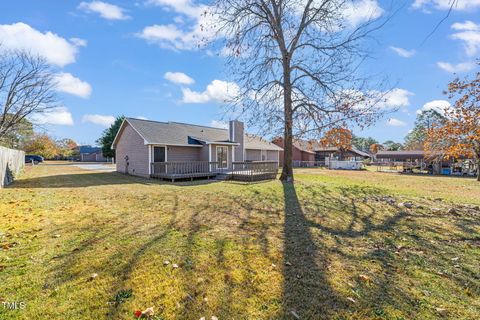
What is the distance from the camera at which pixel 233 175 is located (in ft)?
54.7

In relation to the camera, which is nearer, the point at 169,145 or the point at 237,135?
the point at 169,145

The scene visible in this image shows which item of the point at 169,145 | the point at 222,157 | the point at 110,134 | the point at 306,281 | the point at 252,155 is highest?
the point at 110,134

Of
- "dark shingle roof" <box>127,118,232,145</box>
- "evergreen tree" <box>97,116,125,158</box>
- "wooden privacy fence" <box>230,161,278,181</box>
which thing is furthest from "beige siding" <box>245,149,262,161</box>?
"evergreen tree" <box>97,116,125,158</box>

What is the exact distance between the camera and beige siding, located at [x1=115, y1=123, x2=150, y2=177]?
17.2 meters

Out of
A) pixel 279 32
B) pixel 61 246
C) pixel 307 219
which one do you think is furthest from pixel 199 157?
pixel 61 246

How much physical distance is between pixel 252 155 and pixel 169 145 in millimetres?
14517

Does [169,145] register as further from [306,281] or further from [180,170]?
[306,281]

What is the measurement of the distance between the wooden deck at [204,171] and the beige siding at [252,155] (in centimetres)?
1125

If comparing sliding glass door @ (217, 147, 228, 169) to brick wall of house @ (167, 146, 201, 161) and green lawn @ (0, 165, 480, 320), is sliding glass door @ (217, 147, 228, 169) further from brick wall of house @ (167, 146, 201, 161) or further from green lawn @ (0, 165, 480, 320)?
green lawn @ (0, 165, 480, 320)

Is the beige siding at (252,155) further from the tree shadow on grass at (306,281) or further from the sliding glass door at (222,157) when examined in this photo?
the tree shadow on grass at (306,281)

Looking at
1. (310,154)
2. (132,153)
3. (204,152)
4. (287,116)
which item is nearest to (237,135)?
(204,152)

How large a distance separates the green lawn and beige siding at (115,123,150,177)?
10.6 meters

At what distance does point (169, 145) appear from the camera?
17.3m

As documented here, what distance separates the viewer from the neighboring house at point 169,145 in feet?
56.1
